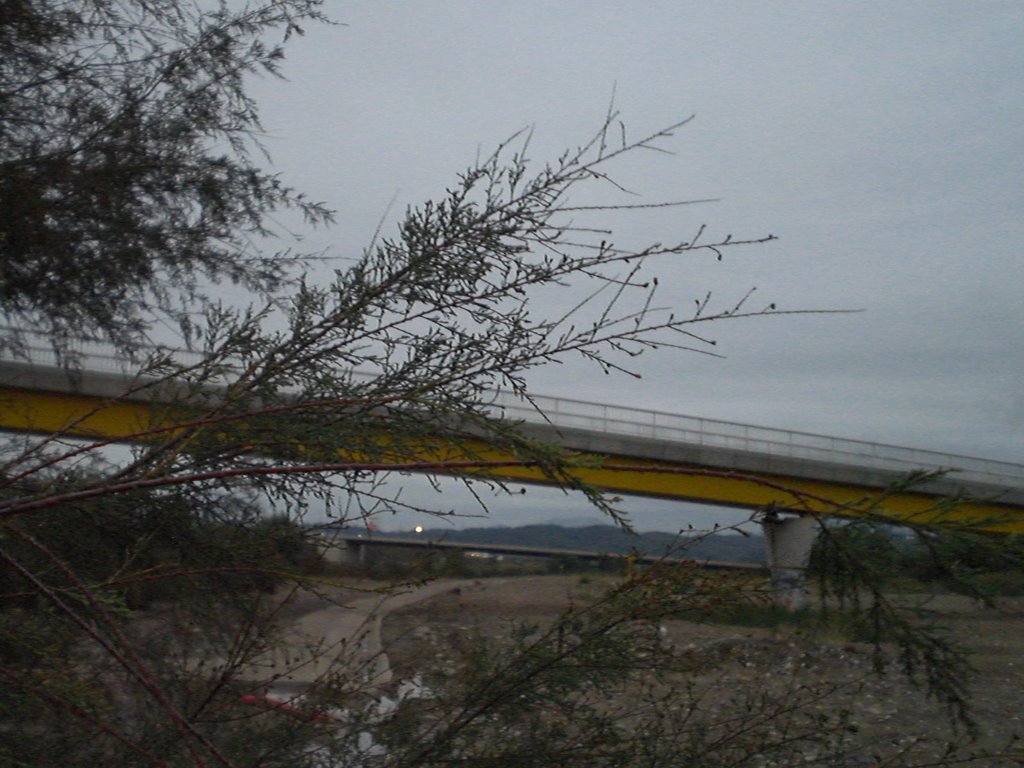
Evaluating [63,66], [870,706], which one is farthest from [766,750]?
[63,66]

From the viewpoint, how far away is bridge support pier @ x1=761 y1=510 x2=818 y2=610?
98.0 inches

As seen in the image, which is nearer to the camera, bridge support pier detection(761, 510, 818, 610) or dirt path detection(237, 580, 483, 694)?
bridge support pier detection(761, 510, 818, 610)

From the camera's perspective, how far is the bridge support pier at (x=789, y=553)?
2488mm

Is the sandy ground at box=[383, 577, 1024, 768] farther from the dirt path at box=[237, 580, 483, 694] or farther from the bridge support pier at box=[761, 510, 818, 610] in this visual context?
the bridge support pier at box=[761, 510, 818, 610]

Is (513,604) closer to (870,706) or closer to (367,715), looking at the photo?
(367,715)

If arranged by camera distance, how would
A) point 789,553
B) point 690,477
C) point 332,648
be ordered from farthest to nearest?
point 332,648, point 690,477, point 789,553

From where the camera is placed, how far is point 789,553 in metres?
2.65

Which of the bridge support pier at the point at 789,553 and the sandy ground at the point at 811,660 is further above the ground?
the bridge support pier at the point at 789,553

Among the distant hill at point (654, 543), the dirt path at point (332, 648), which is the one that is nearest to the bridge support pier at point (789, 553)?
the distant hill at point (654, 543)

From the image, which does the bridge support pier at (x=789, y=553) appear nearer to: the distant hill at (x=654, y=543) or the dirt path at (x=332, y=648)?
the distant hill at (x=654, y=543)

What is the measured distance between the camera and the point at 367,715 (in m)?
3.36

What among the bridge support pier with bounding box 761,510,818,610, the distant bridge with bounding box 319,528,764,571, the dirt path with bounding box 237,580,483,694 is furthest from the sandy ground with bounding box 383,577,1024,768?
the bridge support pier with bounding box 761,510,818,610

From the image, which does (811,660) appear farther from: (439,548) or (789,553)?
(439,548)

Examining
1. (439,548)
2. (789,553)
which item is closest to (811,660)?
(789,553)
